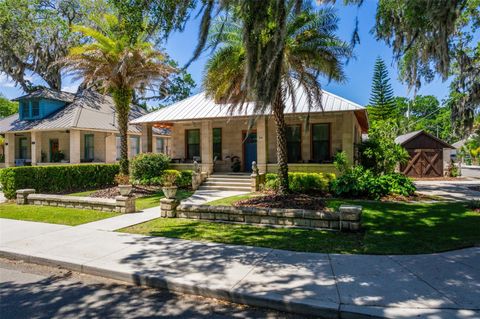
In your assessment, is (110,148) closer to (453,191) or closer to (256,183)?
(256,183)

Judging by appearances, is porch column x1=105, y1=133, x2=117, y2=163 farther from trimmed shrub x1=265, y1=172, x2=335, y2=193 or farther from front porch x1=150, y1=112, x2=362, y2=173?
trimmed shrub x1=265, y1=172, x2=335, y2=193

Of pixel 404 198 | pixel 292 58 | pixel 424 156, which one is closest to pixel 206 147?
pixel 292 58

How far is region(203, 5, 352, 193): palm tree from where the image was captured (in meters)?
10.3

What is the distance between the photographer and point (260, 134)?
15.2 m

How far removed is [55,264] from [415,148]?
2770 cm

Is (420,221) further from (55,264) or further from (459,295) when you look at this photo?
(55,264)

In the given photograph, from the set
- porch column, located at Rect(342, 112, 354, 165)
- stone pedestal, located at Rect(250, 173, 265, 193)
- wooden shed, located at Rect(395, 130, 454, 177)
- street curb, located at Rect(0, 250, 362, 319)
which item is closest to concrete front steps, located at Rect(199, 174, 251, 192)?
stone pedestal, located at Rect(250, 173, 265, 193)

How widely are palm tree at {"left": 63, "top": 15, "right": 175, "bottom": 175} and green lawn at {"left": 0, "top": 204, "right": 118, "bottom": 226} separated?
5000 mm

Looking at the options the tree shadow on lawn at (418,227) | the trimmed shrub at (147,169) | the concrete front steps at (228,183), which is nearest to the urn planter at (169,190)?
the tree shadow on lawn at (418,227)

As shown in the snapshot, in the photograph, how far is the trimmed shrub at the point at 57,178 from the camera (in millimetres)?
12377

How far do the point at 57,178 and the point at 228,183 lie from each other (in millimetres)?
8184

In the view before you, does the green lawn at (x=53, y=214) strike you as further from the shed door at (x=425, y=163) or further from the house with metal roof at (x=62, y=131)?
the shed door at (x=425, y=163)

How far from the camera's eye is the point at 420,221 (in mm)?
8109

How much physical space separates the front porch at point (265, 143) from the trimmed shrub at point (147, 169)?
1017 millimetres
